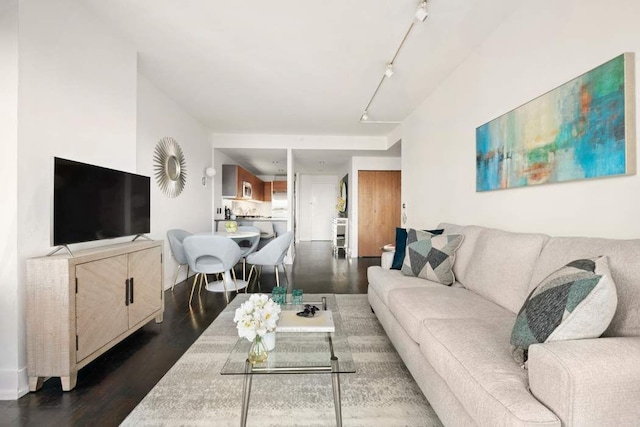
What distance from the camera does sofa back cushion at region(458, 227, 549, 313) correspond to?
1.73m

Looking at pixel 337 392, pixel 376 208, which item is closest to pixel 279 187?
pixel 376 208

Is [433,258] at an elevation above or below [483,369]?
above

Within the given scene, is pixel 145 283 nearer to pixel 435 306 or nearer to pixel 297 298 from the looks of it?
pixel 297 298

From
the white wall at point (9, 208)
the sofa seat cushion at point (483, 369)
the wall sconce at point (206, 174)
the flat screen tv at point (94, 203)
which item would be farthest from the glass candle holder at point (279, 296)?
the wall sconce at point (206, 174)

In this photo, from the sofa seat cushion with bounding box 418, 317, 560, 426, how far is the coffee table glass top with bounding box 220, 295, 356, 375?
0.41 metres

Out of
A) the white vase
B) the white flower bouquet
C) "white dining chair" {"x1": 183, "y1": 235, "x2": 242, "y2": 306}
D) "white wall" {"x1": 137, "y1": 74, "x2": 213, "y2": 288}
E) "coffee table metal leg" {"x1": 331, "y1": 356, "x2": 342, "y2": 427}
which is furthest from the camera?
"white wall" {"x1": 137, "y1": 74, "x2": 213, "y2": 288}

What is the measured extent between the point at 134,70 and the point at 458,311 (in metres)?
3.37

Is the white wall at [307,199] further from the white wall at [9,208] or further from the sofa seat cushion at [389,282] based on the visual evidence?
the white wall at [9,208]

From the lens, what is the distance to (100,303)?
6.44 ft

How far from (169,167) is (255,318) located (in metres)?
3.21

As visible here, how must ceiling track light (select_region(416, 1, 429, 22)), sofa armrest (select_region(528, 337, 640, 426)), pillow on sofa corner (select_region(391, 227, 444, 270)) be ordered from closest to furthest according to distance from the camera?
sofa armrest (select_region(528, 337, 640, 426))
ceiling track light (select_region(416, 1, 429, 22))
pillow on sofa corner (select_region(391, 227, 444, 270))

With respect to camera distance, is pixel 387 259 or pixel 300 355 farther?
pixel 387 259

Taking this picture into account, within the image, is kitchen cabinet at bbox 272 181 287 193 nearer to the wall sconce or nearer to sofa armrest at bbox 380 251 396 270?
the wall sconce

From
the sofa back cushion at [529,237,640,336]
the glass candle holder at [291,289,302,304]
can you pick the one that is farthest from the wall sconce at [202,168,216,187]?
the sofa back cushion at [529,237,640,336]
